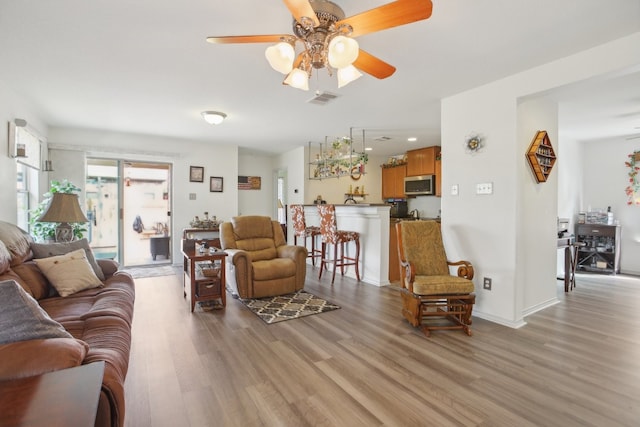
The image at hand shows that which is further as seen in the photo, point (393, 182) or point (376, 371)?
point (393, 182)

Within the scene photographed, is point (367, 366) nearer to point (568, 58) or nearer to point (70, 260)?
point (70, 260)

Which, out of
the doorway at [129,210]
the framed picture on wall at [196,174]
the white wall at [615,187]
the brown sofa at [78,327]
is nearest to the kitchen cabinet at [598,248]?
the white wall at [615,187]

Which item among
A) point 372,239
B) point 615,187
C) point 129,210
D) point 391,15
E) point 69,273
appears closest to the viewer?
point 391,15

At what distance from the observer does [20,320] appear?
1199 millimetres

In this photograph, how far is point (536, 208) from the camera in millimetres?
3369

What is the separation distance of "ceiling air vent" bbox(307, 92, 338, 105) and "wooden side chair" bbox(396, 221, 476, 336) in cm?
170

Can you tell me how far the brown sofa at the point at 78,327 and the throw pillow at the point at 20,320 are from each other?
0.04 ft

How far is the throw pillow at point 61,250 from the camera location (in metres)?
2.66

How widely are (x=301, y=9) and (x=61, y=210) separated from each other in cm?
332

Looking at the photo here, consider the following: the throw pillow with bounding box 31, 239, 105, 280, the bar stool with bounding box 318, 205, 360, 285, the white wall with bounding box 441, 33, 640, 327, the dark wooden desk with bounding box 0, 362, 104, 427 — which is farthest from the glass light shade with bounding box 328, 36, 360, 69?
the bar stool with bounding box 318, 205, 360, 285

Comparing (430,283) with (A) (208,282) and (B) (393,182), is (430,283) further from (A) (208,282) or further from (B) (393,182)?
(B) (393,182)

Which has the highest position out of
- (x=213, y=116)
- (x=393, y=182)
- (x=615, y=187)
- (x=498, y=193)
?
(x=213, y=116)

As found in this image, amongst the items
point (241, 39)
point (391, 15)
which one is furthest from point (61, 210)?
point (391, 15)

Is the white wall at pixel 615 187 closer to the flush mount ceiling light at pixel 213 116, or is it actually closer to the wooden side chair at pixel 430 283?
the wooden side chair at pixel 430 283
